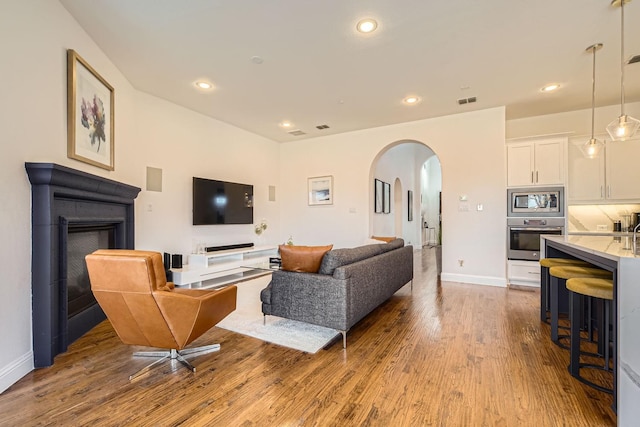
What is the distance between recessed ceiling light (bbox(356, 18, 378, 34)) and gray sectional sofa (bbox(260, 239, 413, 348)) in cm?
202

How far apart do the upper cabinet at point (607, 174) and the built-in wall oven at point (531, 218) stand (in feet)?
2.04

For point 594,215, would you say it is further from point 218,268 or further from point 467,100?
point 218,268

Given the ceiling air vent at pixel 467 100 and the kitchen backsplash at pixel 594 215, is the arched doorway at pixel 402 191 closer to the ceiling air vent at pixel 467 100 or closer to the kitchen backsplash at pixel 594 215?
the ceiling air vent at pixel 467 100

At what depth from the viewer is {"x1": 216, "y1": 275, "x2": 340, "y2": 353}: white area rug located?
100 inches

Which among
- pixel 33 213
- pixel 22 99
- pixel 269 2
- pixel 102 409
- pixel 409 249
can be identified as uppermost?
pixel 269 2

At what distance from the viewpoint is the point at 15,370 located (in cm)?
195

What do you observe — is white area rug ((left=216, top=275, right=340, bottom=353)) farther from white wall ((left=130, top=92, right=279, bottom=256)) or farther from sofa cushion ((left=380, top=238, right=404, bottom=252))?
white wall ((left=130, top=92, right=279, bottom=256))

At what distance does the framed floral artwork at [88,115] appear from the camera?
2561mm

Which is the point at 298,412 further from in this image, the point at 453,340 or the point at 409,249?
the point at 409,249

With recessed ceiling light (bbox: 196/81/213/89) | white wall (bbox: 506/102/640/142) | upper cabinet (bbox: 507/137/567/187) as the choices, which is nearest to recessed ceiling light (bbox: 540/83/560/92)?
upper cabinet (bbox: 507/137/567/187)

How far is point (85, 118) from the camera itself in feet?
9.15

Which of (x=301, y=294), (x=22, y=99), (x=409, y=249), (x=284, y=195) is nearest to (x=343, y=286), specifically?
(x=301, y=294)

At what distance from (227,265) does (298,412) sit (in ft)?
11.0

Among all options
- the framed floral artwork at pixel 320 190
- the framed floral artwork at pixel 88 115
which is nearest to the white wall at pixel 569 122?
the framed floral artwork at pixel 320 190
